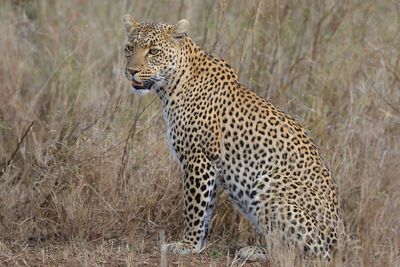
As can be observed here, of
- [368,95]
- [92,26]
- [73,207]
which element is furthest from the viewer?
[92,26]

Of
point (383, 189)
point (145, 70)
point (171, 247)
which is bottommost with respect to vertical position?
point (171, 247)

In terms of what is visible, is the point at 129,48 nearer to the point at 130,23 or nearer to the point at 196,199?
the point at 130,23

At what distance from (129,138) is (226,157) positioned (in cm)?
127

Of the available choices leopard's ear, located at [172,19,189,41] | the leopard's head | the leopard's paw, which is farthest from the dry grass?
leopard's ear, located at [172,19,189,41]

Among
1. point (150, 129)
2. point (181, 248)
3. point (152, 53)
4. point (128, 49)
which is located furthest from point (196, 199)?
point (150, 129)

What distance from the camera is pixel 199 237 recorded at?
8469 millimetres

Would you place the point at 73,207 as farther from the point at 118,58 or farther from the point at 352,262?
the point at 118,58

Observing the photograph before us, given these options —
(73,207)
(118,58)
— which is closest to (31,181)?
(73,207)

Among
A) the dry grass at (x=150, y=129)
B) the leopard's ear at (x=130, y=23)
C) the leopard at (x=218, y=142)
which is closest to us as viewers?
the leopard at (x=218, y=142)

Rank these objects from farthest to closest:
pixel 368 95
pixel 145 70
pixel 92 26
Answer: pixel 92 26
pixel 368 95
pixel 145 70

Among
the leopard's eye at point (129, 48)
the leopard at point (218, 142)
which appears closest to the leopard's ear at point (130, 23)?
the leopard at point (218, 142)

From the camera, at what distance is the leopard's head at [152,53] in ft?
27.2

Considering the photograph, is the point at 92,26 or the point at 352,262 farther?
the point at 92,26

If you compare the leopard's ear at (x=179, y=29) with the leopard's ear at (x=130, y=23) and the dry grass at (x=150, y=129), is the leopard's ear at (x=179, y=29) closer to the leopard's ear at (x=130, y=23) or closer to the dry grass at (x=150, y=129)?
the leopard's ear at (x=130, y=23)
